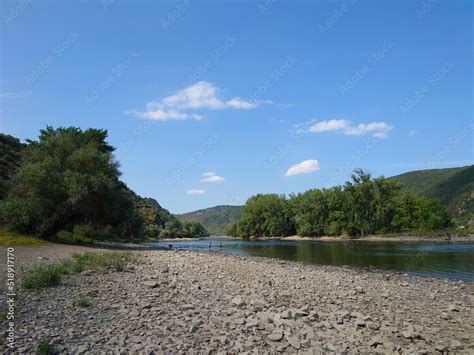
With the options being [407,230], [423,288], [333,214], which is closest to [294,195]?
[333,214]

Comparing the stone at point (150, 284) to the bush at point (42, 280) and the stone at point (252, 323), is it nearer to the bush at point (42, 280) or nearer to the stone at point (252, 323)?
the bush at point (42, 280)

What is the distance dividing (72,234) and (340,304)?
37826 mm

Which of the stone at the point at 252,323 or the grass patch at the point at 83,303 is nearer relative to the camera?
the stone at the point at 252,323

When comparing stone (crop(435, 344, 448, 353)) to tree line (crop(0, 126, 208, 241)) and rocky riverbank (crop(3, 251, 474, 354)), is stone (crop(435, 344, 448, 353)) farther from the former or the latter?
tree line (crop(0, 126, 208, 241))

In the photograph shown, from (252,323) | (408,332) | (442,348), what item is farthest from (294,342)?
(442,348)

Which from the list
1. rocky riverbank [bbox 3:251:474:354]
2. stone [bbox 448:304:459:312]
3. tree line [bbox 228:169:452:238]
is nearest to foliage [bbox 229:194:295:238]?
tree line [bbox 228:169:452:238]

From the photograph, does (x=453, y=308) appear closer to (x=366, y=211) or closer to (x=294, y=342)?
(x=294, y=342)

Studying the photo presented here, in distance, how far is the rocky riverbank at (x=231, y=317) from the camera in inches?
400

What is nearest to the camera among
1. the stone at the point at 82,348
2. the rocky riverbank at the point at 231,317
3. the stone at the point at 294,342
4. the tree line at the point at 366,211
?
the stone at the point at 82,348

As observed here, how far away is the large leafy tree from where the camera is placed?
4003 cm

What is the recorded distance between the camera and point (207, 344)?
10.2m

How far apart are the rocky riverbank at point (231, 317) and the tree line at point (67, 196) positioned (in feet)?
82.1

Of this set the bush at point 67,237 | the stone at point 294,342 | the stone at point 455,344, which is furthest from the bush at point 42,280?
the bush at point 67,237

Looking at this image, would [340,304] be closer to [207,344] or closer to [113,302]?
[207,344]
